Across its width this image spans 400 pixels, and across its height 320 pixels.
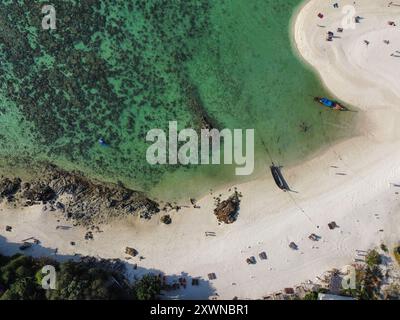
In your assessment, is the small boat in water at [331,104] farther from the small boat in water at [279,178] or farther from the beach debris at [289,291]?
Result: the beach debris at [289,291]

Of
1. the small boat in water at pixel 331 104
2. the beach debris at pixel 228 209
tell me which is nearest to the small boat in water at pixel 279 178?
the beach debris at pixel 228 209

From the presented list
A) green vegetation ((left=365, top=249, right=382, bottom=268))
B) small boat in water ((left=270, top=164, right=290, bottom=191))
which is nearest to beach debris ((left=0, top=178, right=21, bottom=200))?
small boat in water ((left=270, top=164, right=290, bottom=191))

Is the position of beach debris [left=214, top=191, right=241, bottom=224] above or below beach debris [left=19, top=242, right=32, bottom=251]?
above

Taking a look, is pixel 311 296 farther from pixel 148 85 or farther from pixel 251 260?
pixel 148 85

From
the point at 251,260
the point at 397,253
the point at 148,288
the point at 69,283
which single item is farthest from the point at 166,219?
the point at 397,253

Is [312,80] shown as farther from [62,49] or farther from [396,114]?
[62,49]

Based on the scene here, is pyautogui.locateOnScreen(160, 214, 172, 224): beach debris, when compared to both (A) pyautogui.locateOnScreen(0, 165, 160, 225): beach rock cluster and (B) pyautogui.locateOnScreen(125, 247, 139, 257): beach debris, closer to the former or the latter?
(A) pyautogui.locateOnScreen(0, 165, 160, 225): beach rock cluster
